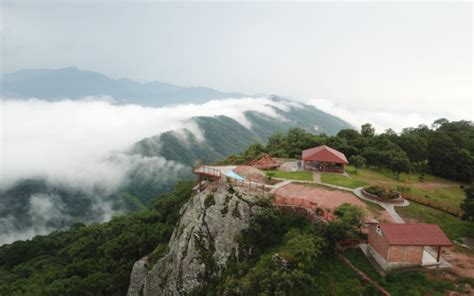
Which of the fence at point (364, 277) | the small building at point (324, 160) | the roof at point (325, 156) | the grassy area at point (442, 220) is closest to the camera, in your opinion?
the fence at point (364, 277)

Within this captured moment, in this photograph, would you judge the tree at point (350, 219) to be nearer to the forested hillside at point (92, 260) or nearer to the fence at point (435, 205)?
the fence at point (435, 205)

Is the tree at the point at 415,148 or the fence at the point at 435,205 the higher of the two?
the tree at the point at 415,148

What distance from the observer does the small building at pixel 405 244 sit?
20.4 metres

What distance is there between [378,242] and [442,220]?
1125cm

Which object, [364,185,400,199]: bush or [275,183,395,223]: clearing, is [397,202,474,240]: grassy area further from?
[275,183,395,223]: clearing

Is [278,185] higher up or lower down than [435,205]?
higher up

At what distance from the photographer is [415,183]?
1649 inches

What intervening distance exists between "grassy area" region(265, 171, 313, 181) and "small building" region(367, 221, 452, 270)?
13764 mm

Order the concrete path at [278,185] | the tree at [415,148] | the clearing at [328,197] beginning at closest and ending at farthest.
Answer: the clearing at [328,197] < the concrete path at [278,185] < the tree at [415,148]

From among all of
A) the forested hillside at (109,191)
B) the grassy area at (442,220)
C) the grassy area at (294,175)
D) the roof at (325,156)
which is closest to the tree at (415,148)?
the roof at (325,156)

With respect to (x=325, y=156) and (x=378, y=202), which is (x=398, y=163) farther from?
(x=378, y=202)

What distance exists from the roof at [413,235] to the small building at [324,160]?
53.9ft

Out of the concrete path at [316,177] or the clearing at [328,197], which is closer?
the clearing at [328,197]

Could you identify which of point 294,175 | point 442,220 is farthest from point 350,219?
point 294,175
